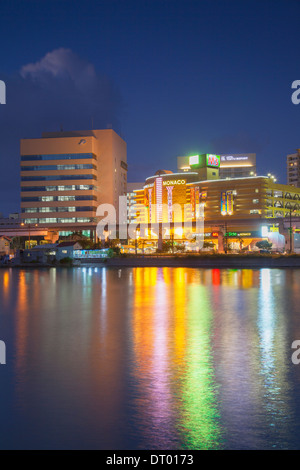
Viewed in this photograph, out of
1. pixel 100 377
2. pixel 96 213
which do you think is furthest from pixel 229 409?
pixel 96 213

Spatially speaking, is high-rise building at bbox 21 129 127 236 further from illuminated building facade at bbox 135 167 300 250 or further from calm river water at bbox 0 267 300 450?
calm river water at bbox 0 267 300 450

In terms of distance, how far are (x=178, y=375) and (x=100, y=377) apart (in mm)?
1738

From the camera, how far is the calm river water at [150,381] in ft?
23.6

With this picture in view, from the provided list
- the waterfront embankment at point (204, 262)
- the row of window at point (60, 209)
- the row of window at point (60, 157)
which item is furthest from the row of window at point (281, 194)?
the waterfront embankment at point (204, 262)

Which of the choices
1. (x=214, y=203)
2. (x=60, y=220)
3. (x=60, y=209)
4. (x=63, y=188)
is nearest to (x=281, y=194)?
(x=214, y=203)

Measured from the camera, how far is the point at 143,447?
680 centimetres

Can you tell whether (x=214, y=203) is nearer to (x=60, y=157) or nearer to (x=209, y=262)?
(x=60, y=157)

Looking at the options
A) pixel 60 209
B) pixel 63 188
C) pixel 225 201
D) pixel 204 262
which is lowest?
pixel 204 262

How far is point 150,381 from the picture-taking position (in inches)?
396

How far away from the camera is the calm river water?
7.20 meters

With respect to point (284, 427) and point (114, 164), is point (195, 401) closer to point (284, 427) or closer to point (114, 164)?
point (284, 427)

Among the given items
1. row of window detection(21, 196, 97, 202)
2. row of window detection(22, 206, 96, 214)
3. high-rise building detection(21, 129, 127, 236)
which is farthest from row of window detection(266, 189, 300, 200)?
row of window detection(22, 206, 96, 214)

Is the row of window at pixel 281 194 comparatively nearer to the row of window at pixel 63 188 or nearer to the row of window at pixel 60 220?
the row of window at pixel 63 188

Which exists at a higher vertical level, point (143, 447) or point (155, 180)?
point (155, 180)
